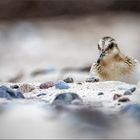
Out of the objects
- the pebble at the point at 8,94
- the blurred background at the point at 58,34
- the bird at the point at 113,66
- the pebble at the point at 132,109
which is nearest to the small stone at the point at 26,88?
the pebble at the point at 8,94

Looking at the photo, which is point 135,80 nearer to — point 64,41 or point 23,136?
point 23,136

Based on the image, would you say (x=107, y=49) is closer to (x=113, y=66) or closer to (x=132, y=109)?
(x=113, y=66)

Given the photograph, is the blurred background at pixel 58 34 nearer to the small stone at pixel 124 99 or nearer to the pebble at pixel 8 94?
the pebble at pixel 8 94

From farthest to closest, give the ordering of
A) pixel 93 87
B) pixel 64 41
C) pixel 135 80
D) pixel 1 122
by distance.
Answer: pixel 64 41, pixel 135 80, pixel 93 87, pixel 1 122

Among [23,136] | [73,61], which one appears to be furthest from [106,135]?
[73,61]

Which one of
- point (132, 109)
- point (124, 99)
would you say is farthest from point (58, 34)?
point (132, 109)

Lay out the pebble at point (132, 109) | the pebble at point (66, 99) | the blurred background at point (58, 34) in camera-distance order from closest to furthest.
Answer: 1. the pebble at point (132, 109)
2. the pebble at point (66, 99)
3. the blurred background at point (58, 34)
